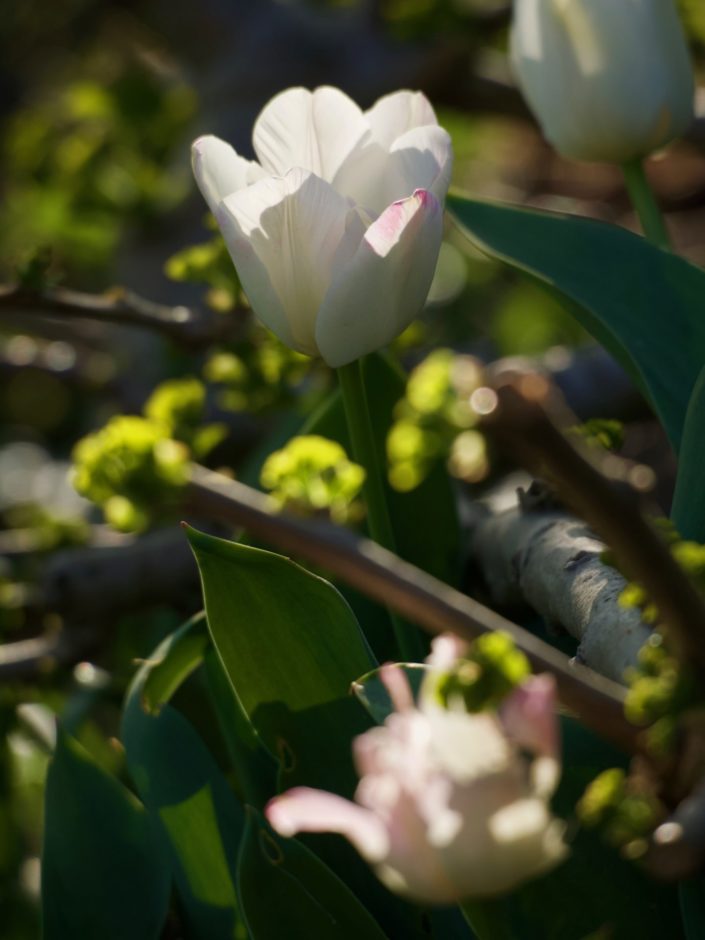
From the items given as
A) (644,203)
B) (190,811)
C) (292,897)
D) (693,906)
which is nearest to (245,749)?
(190,811)

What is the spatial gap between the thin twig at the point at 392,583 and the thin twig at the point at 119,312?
59 centimetres

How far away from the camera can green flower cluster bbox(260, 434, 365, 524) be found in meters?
0.44

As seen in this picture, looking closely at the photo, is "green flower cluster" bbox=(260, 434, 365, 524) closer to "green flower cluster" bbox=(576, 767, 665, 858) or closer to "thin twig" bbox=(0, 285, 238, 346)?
"green flower cluster" bbox=(576, 767, 665, 858)

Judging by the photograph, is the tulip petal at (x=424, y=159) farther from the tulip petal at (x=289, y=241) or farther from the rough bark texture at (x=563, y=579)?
the rough bark texture at (x=563, y=579)

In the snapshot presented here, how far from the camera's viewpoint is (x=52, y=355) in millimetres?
1573

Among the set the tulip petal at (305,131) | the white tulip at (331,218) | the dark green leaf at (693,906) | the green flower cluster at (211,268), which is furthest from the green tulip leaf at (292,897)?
the green flower cluster at (211,268)

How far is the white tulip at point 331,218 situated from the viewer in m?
0.62

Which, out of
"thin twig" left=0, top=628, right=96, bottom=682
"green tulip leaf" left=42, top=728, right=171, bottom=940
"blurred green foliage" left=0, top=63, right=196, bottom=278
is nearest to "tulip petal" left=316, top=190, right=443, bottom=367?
"green tulip leaf" left=42, top=728, right=171, bottom=940

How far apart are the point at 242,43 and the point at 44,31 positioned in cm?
126

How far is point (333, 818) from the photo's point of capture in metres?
0.39

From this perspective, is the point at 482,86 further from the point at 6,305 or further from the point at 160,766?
the point at 160,766

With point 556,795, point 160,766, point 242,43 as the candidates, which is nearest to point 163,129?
point 242,43

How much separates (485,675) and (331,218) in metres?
0.31

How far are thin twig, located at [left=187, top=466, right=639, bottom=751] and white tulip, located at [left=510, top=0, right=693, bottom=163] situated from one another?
59cm
